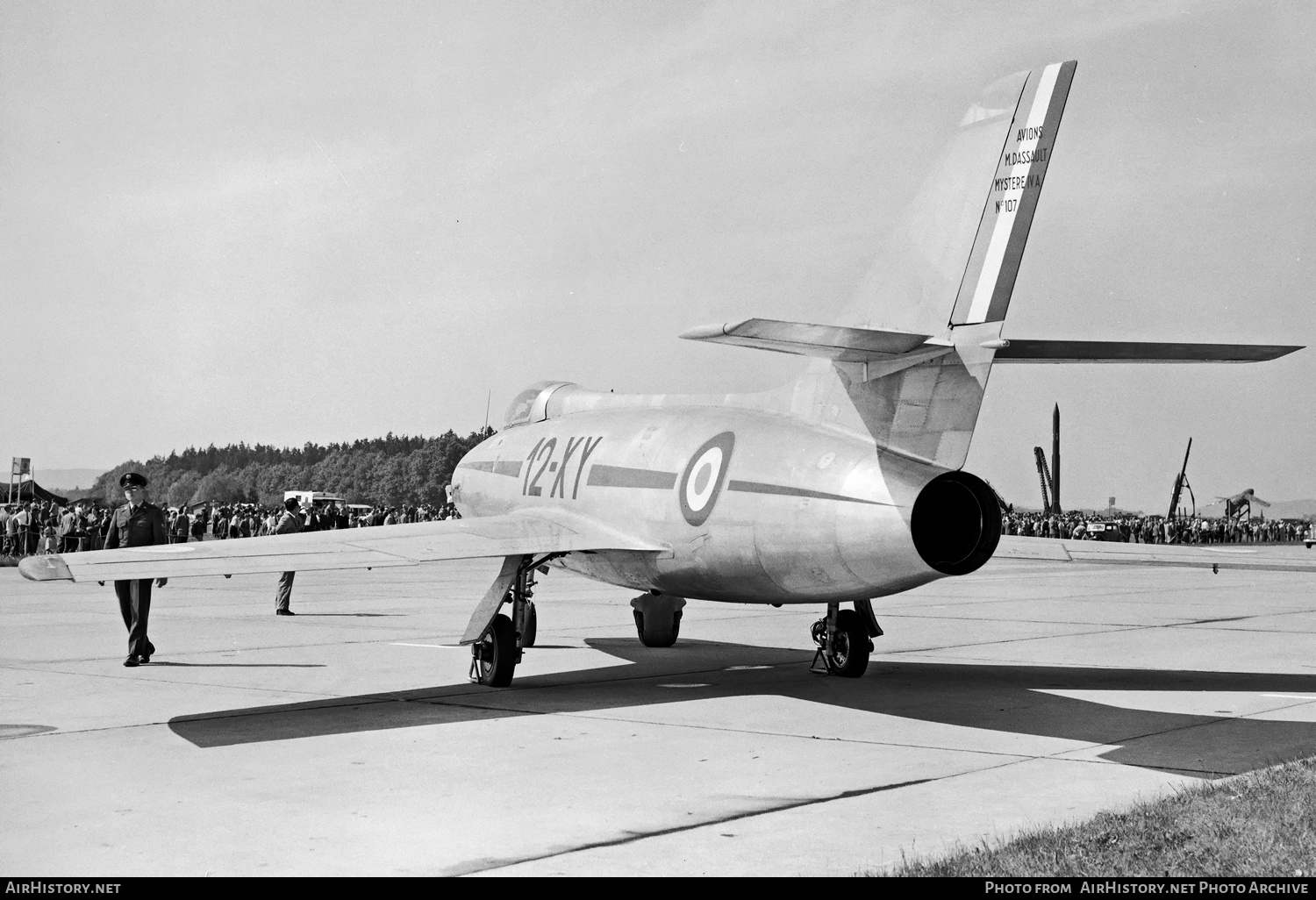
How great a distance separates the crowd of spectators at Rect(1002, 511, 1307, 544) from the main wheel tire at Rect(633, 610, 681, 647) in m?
45.5

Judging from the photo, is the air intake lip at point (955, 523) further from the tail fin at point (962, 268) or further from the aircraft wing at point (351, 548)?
the aircraft wing at point (351, 548)

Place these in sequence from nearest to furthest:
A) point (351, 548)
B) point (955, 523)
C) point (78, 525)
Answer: point (955, 523), point (351, 548), point (78, 525)

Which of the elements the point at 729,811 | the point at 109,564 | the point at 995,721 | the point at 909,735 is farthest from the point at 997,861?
the point at 109,564

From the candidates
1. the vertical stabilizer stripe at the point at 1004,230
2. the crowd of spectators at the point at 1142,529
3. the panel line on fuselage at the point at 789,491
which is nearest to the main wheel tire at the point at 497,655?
the panel line on fuselage at the point at 789,491

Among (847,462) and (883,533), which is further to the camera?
(847,462)

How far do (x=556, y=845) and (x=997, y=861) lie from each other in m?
2.20

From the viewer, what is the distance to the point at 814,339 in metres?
9.16

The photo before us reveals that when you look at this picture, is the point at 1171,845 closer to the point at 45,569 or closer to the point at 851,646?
the point at 851,646

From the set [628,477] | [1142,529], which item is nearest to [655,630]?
[628,477]

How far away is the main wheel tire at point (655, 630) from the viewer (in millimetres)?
16484

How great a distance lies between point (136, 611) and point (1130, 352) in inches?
413

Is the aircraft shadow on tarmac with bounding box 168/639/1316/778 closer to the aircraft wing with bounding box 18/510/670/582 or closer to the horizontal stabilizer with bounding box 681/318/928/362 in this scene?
the aircraft wing with bounding box 18/510/670/582

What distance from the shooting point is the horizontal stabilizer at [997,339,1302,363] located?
9.87 m

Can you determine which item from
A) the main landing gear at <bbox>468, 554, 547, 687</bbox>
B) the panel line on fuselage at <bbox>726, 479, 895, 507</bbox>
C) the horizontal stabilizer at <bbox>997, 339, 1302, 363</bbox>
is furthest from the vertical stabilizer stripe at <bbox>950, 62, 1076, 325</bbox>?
the main landing gear at <bbox>468, 554, 547, 687</bbox>
